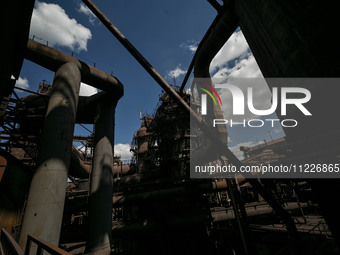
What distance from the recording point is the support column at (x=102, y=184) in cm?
611

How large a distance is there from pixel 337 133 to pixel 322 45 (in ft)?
3.37

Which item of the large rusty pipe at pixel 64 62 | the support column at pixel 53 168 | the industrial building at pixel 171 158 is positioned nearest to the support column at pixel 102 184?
the industrial building at pixel 171 158

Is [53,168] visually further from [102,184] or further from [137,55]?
[137,55]

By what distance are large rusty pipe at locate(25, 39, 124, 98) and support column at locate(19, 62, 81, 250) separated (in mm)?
534

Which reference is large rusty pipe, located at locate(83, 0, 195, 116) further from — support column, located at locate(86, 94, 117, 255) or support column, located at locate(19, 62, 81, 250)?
support column, located at locate(86, 94, 117, 255)

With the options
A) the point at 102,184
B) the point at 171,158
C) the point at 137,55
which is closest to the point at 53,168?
the point at 102,184

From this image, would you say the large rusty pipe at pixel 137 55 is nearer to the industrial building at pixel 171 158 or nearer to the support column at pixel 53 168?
the industrial building at pixel 171 158

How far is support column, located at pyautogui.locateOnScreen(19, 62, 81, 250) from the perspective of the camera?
161 inches

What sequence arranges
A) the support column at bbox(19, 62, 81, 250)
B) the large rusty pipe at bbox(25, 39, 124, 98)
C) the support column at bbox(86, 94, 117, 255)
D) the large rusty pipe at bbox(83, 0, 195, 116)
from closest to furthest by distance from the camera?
the support column at bbox(19, 62, 81, 250) < the large rusty pipe at bbox(83, 0, 195, 116) < the large rusty pipe at bbox(25, 39, 124, 98) < the support column at bbox(86, 94, 117, 255)

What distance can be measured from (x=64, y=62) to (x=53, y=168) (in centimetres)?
420

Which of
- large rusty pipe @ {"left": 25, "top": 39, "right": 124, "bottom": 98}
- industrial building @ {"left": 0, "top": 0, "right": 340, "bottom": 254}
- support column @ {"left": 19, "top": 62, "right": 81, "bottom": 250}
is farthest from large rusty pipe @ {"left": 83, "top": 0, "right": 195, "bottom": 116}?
support column @ {"left": 19, "top": 62, "right": 81, "bottom": 250}

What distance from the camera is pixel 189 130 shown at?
14.0 m

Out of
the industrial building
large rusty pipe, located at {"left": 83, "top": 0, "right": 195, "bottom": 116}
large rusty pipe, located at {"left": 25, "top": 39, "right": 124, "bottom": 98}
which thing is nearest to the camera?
the industrial building

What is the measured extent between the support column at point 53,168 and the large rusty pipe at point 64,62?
0.53m
